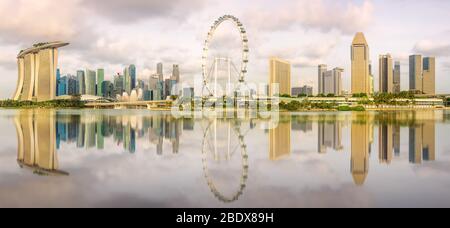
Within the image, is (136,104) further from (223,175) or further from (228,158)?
(223,175)

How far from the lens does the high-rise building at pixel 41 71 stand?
137m

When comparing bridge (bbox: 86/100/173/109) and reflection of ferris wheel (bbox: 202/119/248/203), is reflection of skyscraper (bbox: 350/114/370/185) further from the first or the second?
bridge (bbox: 86/100/173/109)

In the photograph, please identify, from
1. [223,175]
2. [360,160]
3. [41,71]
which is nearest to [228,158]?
[223,175]

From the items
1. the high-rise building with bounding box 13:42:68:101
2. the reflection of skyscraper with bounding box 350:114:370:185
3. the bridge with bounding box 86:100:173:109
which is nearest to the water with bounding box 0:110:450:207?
the reflection of skyscraper with bounding box 350:114:370:185

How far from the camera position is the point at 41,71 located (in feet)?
456

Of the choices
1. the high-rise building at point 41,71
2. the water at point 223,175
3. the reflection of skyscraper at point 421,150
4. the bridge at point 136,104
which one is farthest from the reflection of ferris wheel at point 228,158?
the high-rise building at point 41,71

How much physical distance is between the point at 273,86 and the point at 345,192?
5421 inches

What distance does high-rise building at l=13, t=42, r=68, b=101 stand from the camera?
449 feet

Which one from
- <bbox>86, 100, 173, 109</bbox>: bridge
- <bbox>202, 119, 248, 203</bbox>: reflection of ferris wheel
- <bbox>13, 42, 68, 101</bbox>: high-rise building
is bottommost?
<bbox>202, 119, 248, 203</bbox>: reflection of ferris wheel

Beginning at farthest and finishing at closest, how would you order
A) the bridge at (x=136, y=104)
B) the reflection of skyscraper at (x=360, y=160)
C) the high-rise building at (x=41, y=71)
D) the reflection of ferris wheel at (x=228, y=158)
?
the high-rise building at (x=41, y=71), the bridge at (x=136, y=104), the reflection of skyscraper at (x=360, y=160), the reflection of ferris wheel at (x=228, y=158)

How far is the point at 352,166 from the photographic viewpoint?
1106cm

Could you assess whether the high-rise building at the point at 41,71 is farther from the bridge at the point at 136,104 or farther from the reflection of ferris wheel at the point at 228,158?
the reflection of ferris wheel at the point at 228,158
